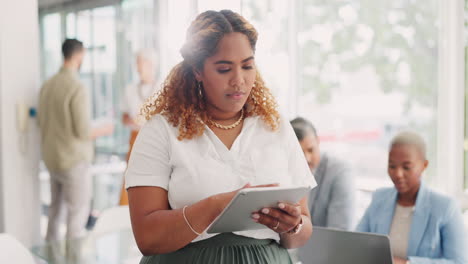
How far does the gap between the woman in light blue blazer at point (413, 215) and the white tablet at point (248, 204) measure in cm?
→ 109

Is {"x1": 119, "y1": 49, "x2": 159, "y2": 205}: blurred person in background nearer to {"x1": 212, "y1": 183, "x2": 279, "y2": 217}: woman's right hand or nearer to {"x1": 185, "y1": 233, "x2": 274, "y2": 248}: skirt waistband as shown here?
{"x1": 185, "y1": 233, "x2": 274, "y2": 248}: skirt waistband

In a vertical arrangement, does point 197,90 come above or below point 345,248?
above

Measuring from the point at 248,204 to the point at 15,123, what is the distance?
128 inches

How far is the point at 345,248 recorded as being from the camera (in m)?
1.85

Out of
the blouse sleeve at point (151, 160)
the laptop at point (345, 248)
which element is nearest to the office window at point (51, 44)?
the laptop at point (345, 248)

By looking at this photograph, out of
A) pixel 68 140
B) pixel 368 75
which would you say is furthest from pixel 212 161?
pixel 368 75

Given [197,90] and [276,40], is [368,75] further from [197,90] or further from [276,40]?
[197,90]

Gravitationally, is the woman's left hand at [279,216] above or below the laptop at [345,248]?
above

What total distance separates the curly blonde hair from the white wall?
2.75 metres

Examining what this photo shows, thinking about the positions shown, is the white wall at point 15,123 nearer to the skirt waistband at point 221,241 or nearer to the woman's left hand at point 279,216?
the skirt waistband at point 221,241

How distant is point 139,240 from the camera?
4.27 ft

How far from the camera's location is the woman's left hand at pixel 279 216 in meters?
1.24

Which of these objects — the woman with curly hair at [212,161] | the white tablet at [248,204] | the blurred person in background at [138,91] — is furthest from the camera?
the blurred person in background at [138,91]

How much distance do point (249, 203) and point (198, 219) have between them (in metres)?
0.14
